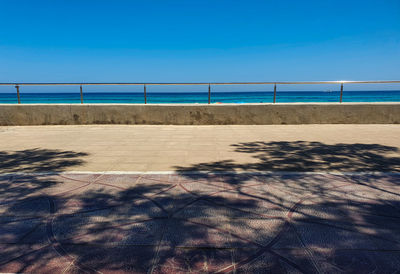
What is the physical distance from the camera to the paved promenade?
2.16 meters

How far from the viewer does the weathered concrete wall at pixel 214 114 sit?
1021 centimetres

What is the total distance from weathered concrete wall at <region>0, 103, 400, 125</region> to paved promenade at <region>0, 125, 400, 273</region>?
173 inches

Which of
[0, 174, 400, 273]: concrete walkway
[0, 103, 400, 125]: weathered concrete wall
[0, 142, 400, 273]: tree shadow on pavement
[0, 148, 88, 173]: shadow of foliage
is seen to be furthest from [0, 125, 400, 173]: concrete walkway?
[0, 103, 400, 125]: weathered concrete wall

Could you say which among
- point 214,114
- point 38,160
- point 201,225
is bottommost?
point 201,225

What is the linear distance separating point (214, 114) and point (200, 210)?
7513mm

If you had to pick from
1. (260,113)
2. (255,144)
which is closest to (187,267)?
(255,144)

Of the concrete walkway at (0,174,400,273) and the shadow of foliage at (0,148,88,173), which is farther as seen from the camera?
the shadow of foliage at (0,148,88,173)

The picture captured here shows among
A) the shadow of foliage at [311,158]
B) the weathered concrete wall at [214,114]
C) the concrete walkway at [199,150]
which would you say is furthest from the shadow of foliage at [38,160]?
the weathered concrete wall at [214,114]

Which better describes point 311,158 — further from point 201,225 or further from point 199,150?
point 201,225

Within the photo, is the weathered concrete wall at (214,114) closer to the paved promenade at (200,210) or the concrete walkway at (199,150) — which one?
the concrete walkway at (199,150)

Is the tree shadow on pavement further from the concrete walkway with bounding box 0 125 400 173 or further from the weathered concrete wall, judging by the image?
the weathered concrete wall

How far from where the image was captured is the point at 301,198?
3328 mm

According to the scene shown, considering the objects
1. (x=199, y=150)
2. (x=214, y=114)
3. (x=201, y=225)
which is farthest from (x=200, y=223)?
(x=214, y=114)

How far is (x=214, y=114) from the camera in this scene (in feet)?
33.8
